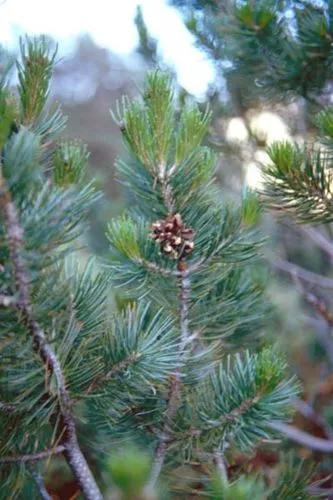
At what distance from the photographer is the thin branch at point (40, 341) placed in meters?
0.54

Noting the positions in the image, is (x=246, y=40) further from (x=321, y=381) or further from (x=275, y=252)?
(x=321, y=381)

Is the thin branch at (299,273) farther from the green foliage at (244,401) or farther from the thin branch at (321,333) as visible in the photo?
the green foliage at (244,401)

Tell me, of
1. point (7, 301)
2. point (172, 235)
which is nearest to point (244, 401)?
point (172, 235)

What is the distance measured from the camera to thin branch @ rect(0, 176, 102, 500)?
0.54 m

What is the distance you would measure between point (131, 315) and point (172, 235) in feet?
0.39

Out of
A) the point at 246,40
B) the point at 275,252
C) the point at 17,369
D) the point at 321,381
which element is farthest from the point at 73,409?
the point at 321,381

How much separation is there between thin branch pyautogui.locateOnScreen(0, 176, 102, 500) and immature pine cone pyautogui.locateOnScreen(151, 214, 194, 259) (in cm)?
20

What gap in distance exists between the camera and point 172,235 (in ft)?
2.51

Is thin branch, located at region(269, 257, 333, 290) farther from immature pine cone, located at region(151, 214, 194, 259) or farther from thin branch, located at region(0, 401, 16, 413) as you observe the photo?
thin branch, located at region(0, 401, 16, 413)

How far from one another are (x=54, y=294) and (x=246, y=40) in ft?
2.41

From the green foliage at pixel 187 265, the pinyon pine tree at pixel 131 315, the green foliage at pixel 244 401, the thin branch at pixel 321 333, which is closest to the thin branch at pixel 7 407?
the pinyon pine tree at pixel 131 315

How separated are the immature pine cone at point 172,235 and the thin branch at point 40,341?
0.20 m

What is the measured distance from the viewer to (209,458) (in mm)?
877

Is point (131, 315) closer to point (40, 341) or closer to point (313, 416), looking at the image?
point (40, 341)
